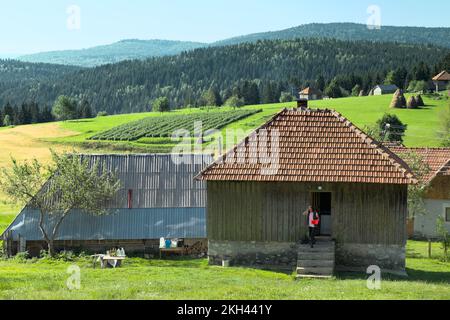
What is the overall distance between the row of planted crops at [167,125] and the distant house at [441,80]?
38.8 m

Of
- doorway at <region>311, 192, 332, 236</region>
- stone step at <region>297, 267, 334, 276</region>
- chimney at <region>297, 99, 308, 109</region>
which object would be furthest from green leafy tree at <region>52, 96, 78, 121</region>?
stone step at <region>297, 267, 334, 276</region>

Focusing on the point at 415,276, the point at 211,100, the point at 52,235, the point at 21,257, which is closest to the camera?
the point at 415,276

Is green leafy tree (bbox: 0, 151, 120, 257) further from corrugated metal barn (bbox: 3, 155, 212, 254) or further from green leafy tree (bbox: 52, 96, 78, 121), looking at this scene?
green leafy tree (bbox: 52, 96, 78, 121)

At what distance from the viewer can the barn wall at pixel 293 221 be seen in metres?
22.2

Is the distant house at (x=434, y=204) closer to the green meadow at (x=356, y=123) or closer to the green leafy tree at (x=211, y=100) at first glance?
the green meadow at (x=356, y=123)

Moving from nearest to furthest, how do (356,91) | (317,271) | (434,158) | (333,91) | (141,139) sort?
1. (317,271)
2. (434,158)
3. (141,139)
4. (333,91)
5. (356,91)

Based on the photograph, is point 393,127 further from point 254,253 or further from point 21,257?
point 21,257

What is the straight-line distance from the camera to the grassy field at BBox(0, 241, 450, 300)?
1437cm

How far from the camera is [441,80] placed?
129625 mm

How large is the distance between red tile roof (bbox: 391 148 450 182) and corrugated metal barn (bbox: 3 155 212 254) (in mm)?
12920

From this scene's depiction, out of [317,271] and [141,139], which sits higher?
[141,139]

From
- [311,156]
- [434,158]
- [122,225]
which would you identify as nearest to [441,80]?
[434,158]

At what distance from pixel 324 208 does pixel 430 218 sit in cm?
1464
